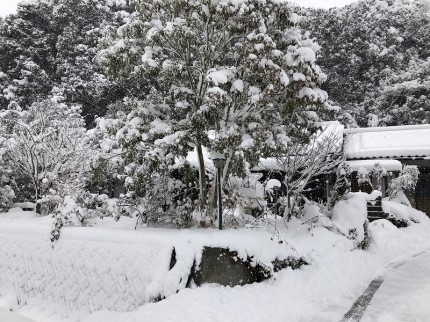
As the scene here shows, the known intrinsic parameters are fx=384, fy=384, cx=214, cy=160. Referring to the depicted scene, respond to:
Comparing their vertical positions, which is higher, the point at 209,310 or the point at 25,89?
the point at 25,89

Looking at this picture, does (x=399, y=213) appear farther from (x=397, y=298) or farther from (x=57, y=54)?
A: (x=57, y=54)

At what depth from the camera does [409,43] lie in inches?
1207

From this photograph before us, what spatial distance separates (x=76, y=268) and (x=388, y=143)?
16.1 m

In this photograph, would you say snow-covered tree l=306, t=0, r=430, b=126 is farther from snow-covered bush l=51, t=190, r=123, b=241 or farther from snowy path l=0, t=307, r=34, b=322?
snowy path l=0, t=307, r=34, b=322

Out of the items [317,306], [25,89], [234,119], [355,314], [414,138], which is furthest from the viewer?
[25,89]

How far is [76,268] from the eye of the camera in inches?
363

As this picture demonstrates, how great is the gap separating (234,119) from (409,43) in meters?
27.2

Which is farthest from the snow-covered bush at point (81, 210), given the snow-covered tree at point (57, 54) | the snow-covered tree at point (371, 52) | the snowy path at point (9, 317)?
the snow-covered tree at point (371, 52)

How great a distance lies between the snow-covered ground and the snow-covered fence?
2 centimetres

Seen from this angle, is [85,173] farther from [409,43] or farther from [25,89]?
[409,43]

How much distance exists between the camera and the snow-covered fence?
319 inches

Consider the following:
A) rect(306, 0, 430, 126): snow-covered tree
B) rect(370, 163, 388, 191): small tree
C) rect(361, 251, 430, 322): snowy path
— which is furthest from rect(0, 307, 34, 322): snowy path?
rect(306, 0, 430, 126): snow-covered tree

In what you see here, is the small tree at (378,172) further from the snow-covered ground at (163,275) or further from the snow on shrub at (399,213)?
the snow-covered ground at (163,275)

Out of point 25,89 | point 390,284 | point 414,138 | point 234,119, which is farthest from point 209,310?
point 25,89
